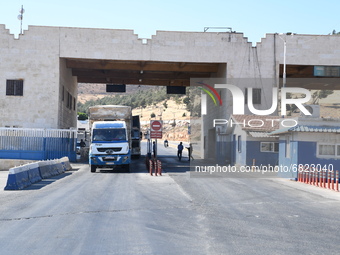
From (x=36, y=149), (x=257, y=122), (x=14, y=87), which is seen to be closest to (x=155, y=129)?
(x=257, y=122)

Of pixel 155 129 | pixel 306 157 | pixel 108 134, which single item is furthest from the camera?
pixel 155 129

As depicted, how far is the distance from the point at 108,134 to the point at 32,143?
41.0 ft

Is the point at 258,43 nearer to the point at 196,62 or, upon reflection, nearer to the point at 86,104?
the point at 196,62

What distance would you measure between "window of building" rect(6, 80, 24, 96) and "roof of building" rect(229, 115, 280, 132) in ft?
60.6

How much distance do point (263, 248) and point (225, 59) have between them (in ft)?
116

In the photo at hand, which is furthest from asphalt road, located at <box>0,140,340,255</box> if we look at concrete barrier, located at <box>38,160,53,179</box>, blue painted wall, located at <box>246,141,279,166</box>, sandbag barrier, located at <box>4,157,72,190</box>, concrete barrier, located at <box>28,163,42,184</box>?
blue painted wall, located at <box>246,141,279,166</box>

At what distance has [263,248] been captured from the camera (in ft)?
27.3

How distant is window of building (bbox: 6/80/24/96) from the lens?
41.6 meters

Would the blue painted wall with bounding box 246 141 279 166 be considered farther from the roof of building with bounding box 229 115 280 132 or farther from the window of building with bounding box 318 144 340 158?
the window of building with bounding box 318 144 340 158

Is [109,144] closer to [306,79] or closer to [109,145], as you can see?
[109,145]

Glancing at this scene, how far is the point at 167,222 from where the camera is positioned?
428 inches

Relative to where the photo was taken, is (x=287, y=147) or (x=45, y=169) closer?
(x=45, y=169)

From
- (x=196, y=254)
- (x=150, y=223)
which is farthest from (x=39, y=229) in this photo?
(x=196, y=254)

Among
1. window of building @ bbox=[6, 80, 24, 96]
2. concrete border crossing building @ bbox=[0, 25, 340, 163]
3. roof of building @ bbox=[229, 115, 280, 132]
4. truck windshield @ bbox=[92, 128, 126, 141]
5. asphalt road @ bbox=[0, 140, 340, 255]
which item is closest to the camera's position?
asphalt road @ bbox=[0, 140, 340, 255]
